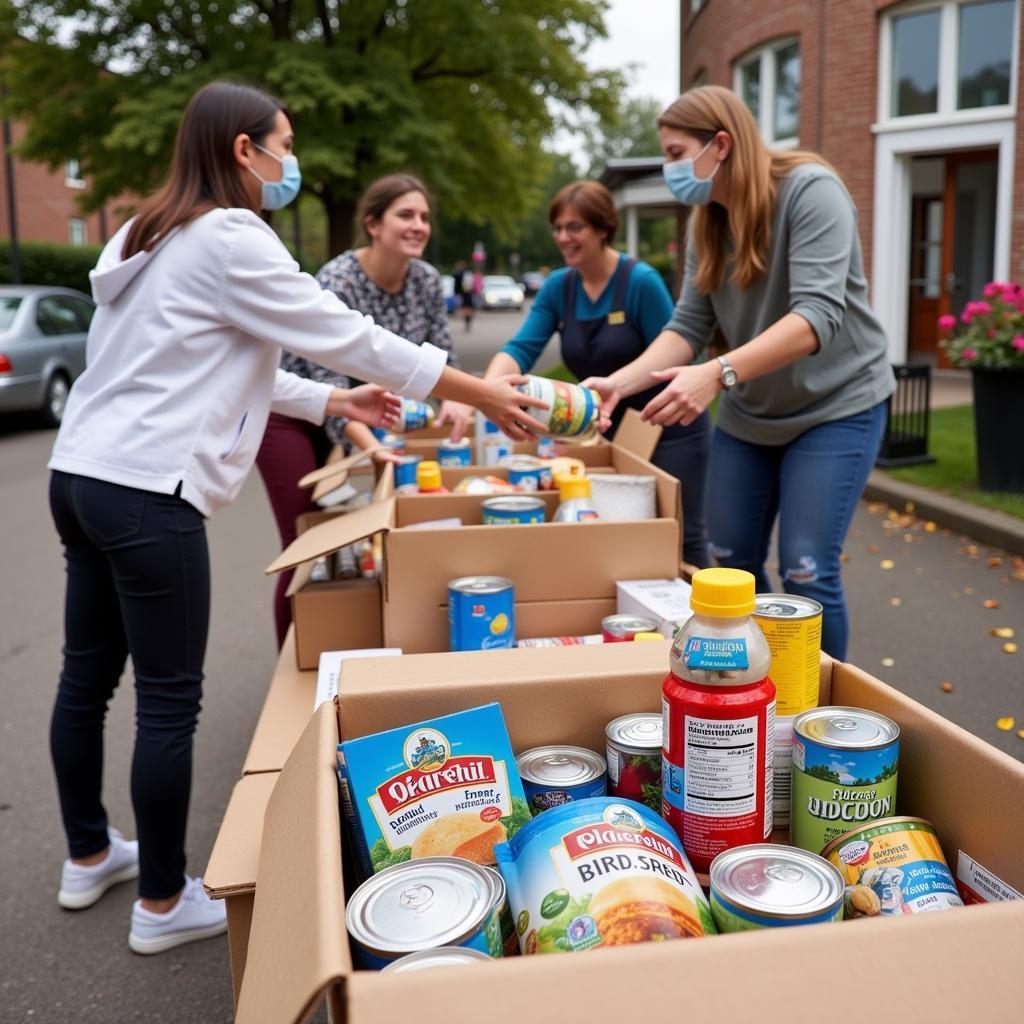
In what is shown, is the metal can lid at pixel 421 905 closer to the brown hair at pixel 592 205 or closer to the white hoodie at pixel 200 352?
the white hoodie at pixel 200 352

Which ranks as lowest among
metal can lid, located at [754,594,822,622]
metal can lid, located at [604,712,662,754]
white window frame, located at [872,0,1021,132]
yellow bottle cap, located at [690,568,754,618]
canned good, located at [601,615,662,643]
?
canned good, located at [601,615,662,643]

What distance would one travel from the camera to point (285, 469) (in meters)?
3.94

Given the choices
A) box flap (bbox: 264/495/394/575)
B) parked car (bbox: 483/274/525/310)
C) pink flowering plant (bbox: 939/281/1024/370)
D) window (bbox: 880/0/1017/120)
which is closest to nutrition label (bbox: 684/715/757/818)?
box flap (bbox: 264/495/394/575)

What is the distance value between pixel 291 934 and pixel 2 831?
301 centimetres

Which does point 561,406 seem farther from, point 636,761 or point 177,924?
point 177,924

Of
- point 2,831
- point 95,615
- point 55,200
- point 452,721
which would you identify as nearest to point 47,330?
point 2,831

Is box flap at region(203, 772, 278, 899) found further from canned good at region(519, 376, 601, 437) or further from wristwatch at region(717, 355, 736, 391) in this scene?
wristwatch at region(717, 355, 736, 391)

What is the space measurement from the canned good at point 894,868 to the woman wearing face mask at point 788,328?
1.44 meters

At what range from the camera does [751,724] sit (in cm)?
133

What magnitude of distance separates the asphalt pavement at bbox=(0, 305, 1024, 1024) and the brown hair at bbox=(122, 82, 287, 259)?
6.07ft

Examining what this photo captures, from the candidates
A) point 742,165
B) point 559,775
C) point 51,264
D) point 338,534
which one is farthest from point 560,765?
point 51,264

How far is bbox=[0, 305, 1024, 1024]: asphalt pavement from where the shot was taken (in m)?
2.73

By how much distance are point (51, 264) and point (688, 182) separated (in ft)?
87.0

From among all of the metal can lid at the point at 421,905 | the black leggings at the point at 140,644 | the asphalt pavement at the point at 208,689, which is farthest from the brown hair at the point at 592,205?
the metal can lid at the point at 421,905
